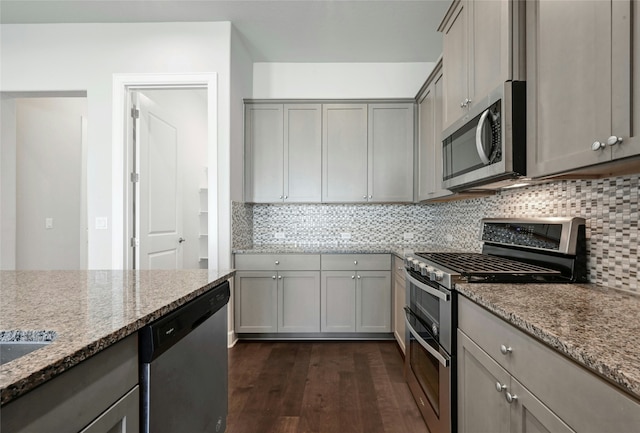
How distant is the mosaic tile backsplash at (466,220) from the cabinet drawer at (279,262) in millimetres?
188

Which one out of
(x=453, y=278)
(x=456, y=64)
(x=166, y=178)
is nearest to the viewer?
(x=453, y=278)

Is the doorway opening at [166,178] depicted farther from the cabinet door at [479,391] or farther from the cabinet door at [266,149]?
the cabinet door at [479,391]

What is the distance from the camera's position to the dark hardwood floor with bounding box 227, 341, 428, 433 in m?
1.84

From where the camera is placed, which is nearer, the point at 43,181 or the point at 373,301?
the point at 373,301

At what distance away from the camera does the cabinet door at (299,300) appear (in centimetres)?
306

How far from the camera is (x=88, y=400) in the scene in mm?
670

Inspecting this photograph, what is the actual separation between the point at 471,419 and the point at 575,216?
1.03m

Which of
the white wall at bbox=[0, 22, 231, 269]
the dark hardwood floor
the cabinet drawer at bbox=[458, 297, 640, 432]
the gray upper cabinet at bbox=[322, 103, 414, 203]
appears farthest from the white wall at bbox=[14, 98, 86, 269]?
the cabinet drawer at bbox=[458, 297, 640, 432]

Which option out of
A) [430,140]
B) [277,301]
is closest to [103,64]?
[277,301]

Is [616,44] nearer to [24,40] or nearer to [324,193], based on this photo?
[324,193]

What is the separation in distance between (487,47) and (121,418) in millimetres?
2000

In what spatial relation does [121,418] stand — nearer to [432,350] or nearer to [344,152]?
[432,350]

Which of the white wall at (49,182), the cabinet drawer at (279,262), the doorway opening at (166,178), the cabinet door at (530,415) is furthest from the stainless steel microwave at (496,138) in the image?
the white wall at (49,182)

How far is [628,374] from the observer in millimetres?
→ 579
